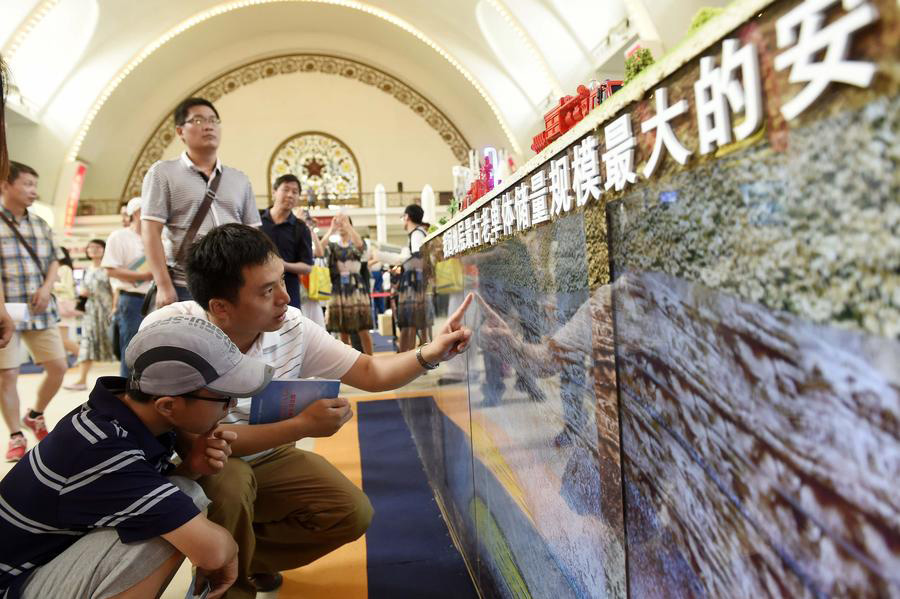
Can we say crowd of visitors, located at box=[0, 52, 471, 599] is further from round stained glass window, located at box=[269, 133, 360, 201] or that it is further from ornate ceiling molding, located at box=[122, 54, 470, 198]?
ornate ceiling molding, located at box=[122, 54, 470, 198]

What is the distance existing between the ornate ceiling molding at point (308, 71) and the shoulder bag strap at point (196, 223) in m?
14.8

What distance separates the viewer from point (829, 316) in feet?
1.17

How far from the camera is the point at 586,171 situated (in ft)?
2.30

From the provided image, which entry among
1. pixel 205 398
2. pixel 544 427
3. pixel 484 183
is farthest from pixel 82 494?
pixel 484 183

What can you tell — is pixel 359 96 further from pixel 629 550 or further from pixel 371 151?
pixel 629 550

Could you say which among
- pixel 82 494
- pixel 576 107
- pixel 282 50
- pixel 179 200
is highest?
pixel 282 50

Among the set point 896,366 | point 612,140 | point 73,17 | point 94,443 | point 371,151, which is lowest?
point 94,443

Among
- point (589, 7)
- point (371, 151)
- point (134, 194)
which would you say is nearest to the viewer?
point (589, 7)

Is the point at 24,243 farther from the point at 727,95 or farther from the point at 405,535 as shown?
the point at 727,95

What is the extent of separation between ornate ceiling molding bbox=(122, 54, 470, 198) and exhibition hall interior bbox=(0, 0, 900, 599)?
14472 millimetres

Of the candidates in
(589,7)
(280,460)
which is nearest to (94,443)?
(280,460)

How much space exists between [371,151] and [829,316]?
16595 millimetres

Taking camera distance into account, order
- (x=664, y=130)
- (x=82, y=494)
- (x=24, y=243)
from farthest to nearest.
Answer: (x=24, y=243), (x=82, y=494), (x=664, y=130)

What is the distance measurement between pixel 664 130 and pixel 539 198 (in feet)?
1.18
